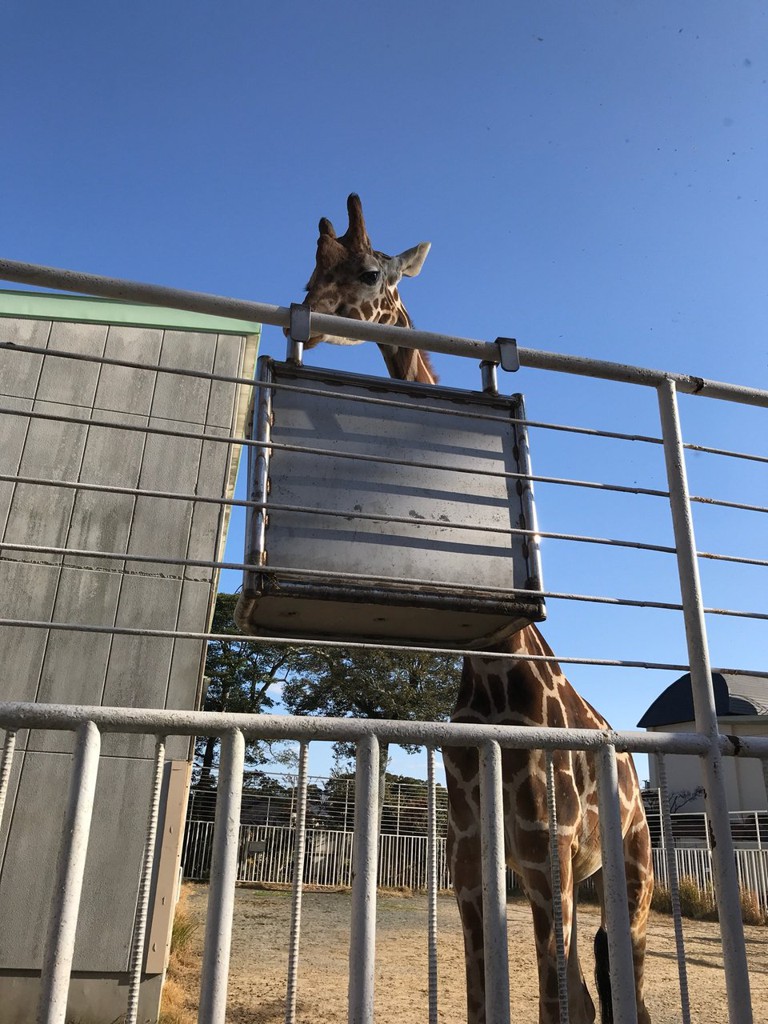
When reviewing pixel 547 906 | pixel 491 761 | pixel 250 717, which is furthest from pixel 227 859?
pixel 547 906

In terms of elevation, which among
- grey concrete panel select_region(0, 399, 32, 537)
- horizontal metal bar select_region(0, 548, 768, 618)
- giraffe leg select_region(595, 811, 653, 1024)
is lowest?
giraffe leg select_region(595, 811, 653, 1024)

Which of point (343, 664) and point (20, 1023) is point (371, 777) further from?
point (343, 664)

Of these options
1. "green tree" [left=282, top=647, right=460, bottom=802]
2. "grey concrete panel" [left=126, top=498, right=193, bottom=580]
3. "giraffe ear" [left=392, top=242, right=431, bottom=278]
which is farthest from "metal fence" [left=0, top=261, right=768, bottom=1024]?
"green tree" [left=282, top=647, right=460, bottom=802]

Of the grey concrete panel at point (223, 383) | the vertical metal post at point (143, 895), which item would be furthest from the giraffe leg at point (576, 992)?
the grey concrete panel at point (223, 383)

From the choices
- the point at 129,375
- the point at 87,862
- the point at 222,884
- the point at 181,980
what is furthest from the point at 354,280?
the point at 181,980

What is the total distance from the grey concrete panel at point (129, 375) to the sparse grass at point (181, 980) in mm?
4138

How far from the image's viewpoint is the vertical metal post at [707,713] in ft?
5.36

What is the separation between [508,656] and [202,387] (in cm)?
508

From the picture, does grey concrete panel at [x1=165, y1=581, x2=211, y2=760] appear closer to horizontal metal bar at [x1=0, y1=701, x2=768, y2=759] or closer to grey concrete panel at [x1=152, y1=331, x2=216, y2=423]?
grey concrete panel at [x1=152, y1=331, x2=216, y2=423]

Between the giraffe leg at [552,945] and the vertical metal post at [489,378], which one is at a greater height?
the vertical metal post at [489,378]

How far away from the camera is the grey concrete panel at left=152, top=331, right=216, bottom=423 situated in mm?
6293

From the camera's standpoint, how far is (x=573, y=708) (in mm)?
3504

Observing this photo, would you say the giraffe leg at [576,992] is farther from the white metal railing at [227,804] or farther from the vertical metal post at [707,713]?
the white metal railing at [227,804]

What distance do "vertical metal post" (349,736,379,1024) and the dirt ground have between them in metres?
3.77
